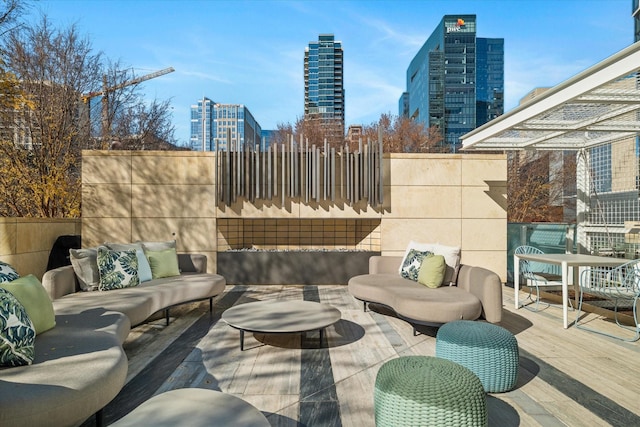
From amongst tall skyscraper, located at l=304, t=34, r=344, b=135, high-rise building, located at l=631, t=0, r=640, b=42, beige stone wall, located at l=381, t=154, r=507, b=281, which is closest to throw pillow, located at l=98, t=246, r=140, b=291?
beige stone wall, located at l=381, t=154, r=507, b=281

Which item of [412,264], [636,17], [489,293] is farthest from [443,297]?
[636,17]

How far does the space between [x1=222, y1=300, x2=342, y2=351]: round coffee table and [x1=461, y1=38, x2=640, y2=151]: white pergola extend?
137 inches

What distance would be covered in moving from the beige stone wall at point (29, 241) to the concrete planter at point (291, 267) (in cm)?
284

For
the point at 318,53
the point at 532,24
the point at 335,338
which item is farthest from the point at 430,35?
the point at 335,338

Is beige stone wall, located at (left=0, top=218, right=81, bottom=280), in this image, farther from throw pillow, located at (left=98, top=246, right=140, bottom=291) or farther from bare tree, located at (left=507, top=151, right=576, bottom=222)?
bare tree, located at (left=507, top=151, right=576, bottom=222)

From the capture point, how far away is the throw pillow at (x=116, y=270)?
4008mm

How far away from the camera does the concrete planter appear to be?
663cm

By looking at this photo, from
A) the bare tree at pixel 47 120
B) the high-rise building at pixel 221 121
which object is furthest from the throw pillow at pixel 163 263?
the high-rise building at pixel 221 121

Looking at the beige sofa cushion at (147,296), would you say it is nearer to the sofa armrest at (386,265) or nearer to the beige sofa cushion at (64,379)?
the beige sofa cushion at (64,379)

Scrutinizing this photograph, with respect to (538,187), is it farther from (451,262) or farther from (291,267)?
(451,262)

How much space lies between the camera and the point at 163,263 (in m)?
4.72

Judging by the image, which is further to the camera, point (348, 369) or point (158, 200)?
point (158, 200)

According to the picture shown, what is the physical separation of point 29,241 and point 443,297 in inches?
245

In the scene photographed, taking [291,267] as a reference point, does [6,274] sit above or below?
above
